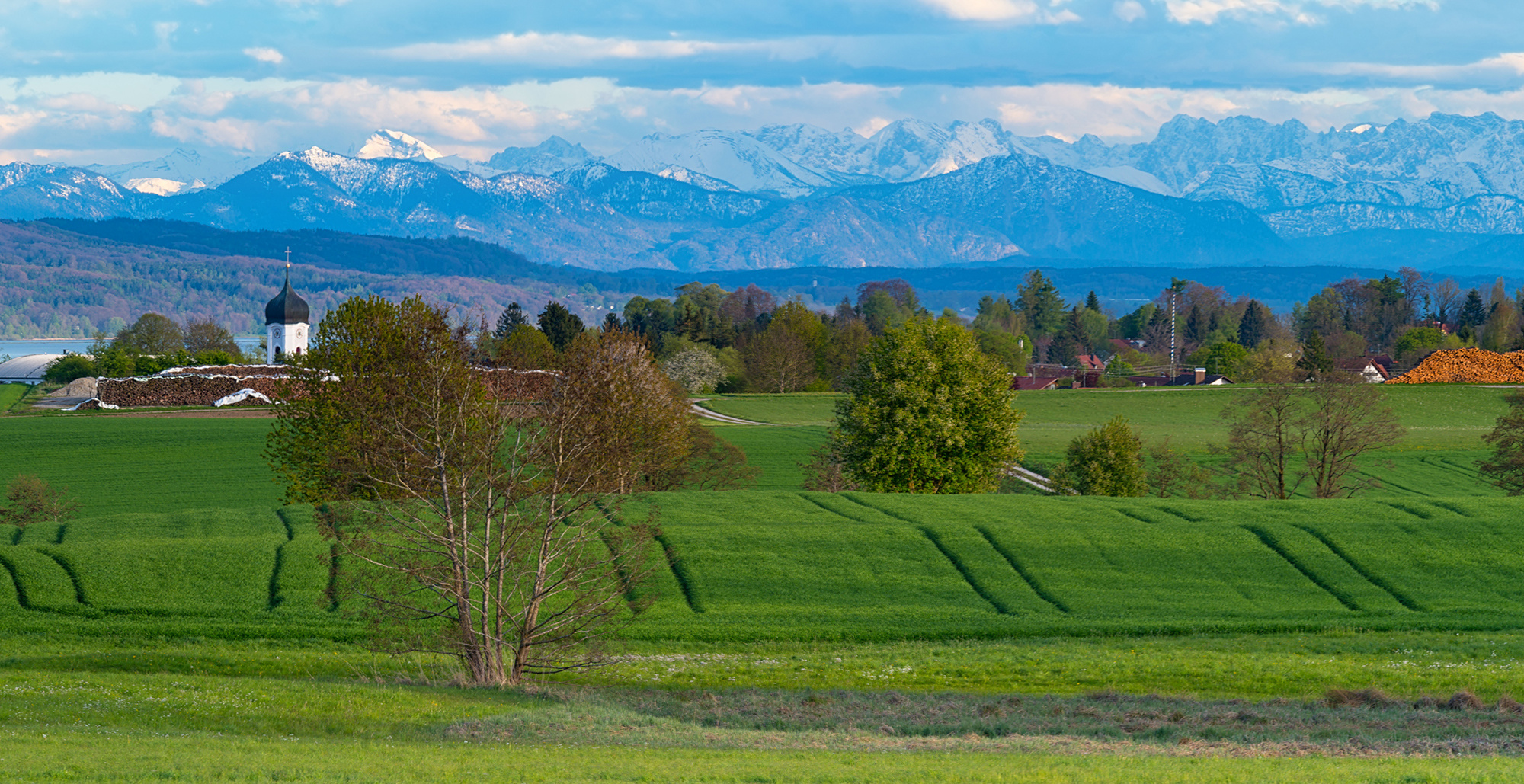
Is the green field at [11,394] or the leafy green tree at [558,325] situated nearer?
the green field at [11,394]

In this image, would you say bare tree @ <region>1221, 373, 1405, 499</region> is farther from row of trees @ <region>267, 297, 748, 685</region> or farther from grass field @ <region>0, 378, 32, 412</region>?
grass field @ <region>0, 378, 32, 412</region>

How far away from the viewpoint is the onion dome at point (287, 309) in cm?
12681

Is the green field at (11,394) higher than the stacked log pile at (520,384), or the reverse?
the stacked log pile at (520,384)

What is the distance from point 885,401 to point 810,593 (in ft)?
79.1

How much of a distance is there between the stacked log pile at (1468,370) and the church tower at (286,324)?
396 feet

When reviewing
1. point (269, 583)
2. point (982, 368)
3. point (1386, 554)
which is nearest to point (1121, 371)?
point (982, 368)

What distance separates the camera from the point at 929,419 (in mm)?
56250

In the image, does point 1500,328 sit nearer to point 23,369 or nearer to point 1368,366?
point 1368,366

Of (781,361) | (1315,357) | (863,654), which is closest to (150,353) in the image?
(781,361)

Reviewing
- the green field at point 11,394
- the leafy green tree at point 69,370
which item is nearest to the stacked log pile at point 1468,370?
the green field at point 11,394

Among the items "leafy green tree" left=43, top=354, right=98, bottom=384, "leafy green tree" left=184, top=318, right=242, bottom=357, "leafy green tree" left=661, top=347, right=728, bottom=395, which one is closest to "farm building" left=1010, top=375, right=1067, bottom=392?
"leafy green tree" left=661, top=347, right=728, bottom=395

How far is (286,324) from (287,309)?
1.93 metres

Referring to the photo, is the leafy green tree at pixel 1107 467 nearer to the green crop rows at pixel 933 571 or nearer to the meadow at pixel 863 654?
the meadow at pixel 863 654

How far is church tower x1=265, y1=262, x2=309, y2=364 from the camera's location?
127m
